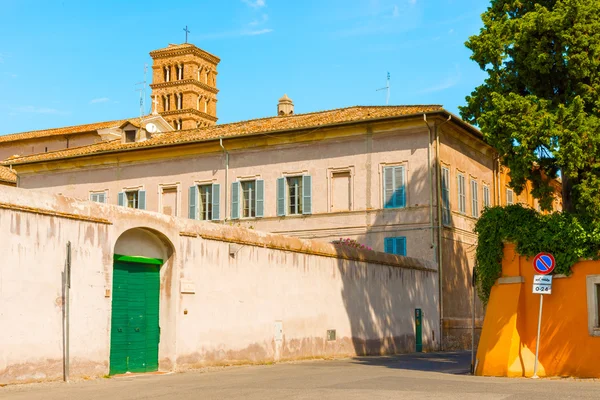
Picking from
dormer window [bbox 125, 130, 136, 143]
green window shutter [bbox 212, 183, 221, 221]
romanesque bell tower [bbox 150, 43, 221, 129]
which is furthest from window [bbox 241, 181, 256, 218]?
romanesque bell tower [bbox 150, 43, 221, 129]

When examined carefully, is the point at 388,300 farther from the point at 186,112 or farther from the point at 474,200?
the point at 186,112

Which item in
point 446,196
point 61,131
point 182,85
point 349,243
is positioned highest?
point 182,85

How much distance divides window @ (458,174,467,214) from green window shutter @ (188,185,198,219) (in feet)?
35.2

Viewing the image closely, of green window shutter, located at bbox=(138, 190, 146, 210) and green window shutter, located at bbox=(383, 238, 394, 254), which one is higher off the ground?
green window shutter, located at bbox=(138, 190, 146, 210)

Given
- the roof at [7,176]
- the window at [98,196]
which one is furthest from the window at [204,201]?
the roof at [7,176]

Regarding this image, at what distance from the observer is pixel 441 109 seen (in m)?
29.7

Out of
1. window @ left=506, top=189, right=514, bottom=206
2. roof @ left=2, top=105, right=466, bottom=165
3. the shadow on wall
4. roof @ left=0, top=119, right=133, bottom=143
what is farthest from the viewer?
roof @ left=0, top=119, right=133, bottom=143

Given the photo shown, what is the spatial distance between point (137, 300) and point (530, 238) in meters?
8.20

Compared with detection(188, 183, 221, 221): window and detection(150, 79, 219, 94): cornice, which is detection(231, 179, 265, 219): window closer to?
detection(188, 183, 221, 221): window

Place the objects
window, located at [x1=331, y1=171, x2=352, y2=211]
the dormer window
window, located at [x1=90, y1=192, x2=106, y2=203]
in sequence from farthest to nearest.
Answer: the dormer window → window, located at [x1=90, y1=192, x2=106, y2=203] → window, located at [x1=331, y1=171, x2=352, y2=211]

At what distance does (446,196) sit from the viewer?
99.8ft

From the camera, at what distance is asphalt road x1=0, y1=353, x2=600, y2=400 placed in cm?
1146

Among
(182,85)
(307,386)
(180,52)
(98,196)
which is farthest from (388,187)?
(180,52)

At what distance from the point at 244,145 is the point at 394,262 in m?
9.96
